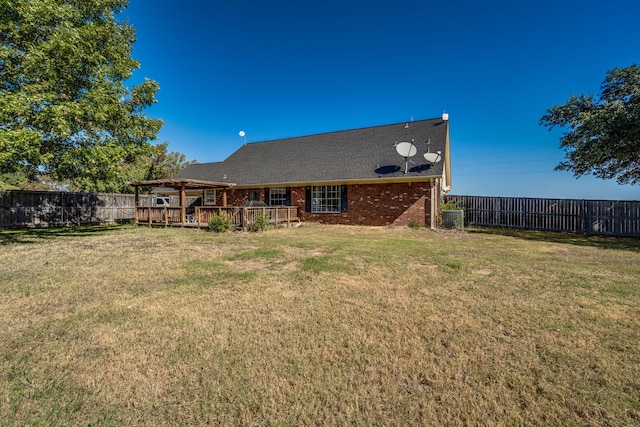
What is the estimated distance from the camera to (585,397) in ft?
6.78

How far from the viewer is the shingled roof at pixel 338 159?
1441cm

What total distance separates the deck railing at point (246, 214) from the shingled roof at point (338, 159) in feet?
7.00

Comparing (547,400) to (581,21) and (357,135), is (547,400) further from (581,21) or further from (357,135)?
(357,135)

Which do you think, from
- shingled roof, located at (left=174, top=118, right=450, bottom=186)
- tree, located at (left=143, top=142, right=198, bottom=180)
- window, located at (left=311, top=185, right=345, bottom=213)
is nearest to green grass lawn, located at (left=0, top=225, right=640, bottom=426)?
shingled roof, located at (left=174, top=118, right=450, bottom=186)

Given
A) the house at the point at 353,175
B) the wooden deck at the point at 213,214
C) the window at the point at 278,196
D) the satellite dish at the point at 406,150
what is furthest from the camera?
the window at the point at 278,196

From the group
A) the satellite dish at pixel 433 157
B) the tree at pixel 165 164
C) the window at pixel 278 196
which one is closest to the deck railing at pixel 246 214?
the window at pixel 278 196

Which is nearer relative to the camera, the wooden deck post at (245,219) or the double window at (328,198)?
the wooden deck post at (245,219)

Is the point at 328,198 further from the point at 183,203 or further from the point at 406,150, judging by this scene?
the point at 183,203

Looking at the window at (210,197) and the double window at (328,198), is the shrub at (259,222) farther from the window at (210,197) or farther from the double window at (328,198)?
the window at (210,197)

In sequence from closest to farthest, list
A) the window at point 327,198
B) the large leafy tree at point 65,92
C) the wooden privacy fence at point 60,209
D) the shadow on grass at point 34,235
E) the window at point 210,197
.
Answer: the large leafy tree at point 65,92 < the shadow on grass at point 34,235 < the wooden privacy fence at point 60,209 < the window at point 327,198 < the window at point 210,197

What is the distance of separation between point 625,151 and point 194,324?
1652 centimetres

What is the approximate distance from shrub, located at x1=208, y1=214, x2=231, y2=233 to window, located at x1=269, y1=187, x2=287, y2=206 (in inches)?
195

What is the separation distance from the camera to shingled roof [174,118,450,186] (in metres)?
14.4

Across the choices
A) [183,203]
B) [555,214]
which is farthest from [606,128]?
[183,203]
